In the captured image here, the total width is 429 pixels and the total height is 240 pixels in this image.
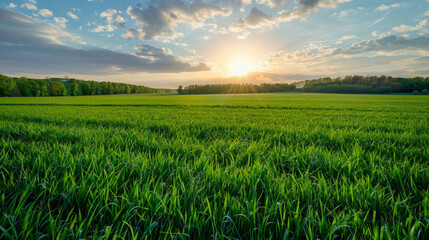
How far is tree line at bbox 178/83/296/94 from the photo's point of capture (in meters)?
128

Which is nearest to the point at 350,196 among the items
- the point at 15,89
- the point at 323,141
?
the point at 323,141

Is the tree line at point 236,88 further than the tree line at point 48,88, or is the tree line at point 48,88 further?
the tree line at point 236,88

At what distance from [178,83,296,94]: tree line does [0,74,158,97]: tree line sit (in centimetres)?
5123

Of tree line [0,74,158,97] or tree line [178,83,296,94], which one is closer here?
tree line [0,74,158,97]

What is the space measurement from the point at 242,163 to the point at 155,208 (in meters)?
1.81

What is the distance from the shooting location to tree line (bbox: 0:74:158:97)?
264 ft

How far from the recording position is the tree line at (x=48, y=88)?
80375mm

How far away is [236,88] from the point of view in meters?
132

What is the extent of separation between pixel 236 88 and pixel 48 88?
11550 cm

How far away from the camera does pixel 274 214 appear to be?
1456 mm

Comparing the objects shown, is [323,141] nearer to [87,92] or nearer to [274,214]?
[274,214]

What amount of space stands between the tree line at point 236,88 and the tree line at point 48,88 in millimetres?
51234

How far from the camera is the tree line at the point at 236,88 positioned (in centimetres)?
12756

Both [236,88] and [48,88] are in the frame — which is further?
[236,88]
